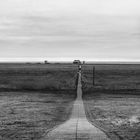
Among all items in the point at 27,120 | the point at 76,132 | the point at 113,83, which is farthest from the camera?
the point at 113,83

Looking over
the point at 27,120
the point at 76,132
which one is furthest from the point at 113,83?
the point at 76,132

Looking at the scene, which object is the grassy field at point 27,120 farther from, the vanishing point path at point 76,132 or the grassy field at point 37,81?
the grassy field at point 37,81

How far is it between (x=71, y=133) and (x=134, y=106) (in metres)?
9.23

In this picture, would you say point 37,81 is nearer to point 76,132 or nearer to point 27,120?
point 27,120

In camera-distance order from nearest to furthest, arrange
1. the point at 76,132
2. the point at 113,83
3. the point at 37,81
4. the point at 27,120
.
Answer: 1. the point at 76,132
2. the point at 27,120
3. the point at 113,83
4. the point at 37,81

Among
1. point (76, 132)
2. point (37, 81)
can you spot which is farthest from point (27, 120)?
point (37, 81)

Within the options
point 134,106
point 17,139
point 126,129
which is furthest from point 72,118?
point 134,106

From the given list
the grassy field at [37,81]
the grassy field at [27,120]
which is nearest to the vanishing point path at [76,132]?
the grassy field at [27,120]

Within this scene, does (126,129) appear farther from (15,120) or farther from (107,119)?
(15,120)

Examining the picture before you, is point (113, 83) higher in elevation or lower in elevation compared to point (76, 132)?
lower

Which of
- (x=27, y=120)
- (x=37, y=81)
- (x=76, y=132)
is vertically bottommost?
(x=37, y=81)

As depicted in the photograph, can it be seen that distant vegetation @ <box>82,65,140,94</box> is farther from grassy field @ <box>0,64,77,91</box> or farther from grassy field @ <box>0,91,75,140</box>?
grassy field @ <box>0,91,75,140</box>

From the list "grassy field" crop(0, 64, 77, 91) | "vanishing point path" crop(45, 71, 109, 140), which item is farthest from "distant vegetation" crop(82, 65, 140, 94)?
"vanishing point path" crop(45, 71, 109, 140)

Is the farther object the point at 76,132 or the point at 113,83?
the point at 113,83
